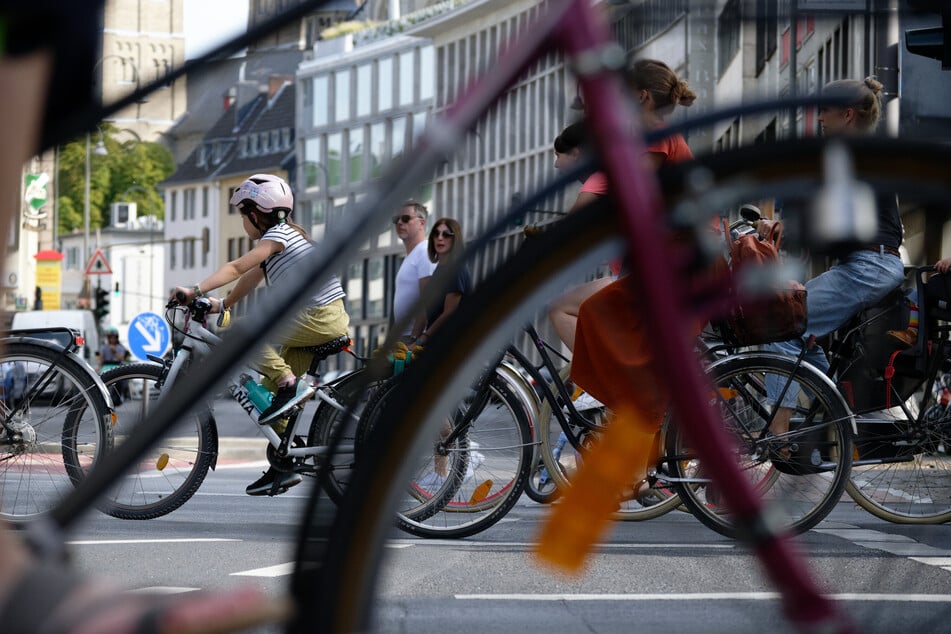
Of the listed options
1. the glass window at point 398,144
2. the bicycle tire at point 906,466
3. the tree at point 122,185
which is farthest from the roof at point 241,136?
the glass window at point 398,144

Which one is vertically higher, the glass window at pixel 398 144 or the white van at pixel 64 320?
the glass window at pixel 398 144

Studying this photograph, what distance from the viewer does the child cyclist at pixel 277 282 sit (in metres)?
7.04

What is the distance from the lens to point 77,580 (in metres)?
1.62

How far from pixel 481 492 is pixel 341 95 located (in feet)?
279

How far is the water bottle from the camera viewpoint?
7.09 metres

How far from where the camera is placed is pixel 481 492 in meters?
6.41

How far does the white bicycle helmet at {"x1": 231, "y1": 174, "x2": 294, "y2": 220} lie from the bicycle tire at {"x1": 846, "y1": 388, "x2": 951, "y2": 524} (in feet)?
8.58

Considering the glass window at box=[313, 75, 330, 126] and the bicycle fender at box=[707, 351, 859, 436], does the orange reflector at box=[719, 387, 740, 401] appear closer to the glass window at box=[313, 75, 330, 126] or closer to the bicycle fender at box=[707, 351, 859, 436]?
the bicycle fender at box=[707, 351, 859, 436]

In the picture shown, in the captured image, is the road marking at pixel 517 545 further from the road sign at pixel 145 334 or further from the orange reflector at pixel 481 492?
the road sign at pixel 145 334

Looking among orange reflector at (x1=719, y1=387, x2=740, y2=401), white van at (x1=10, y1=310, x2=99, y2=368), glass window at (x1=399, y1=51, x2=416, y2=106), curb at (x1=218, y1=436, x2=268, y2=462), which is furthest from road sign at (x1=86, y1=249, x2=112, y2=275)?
glass window at (x1=399, y1=51, x2=416, y2=106)

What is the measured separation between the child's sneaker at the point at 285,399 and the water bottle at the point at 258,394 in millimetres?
24

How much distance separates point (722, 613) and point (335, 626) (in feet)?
3.67

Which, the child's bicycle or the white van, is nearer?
the child's bicycle

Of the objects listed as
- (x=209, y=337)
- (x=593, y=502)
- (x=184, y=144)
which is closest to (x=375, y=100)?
(x=184, y=144)
